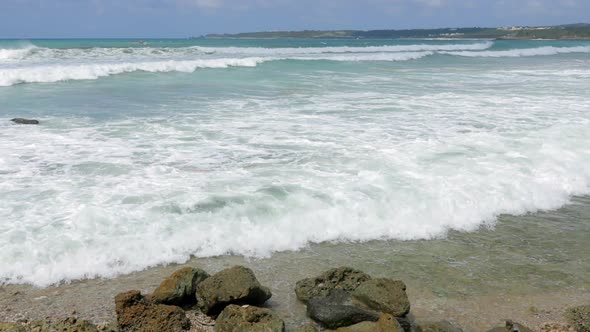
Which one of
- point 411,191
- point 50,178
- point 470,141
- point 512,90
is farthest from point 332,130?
point 512,90

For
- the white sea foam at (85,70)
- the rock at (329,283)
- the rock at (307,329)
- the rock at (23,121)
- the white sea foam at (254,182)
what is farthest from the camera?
the white sea foam at (85,70)

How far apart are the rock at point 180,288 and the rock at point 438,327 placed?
74.8 inches

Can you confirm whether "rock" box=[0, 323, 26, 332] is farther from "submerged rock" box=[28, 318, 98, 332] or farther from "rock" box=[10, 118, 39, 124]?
"rock" box=[10, 118, 39, 124]

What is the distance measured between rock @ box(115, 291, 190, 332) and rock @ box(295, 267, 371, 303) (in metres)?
1.02

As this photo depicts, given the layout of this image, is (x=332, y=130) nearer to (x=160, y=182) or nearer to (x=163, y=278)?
(x=160, y=182)

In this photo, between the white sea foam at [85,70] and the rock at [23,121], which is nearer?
the rock at [23,121]

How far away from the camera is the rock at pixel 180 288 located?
4434mm

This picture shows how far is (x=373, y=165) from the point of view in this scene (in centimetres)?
836

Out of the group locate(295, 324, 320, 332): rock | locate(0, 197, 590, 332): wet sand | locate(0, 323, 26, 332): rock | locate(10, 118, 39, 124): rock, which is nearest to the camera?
locate(0, 323, 26, 332): rock

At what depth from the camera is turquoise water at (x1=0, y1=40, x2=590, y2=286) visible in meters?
5.72

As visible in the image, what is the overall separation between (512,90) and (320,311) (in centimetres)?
1611

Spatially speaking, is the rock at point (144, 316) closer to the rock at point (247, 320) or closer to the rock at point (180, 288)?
the rock at point (180, 288)

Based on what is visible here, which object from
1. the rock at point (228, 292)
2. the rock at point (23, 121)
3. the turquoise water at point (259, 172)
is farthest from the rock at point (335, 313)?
the rock at point (23, 121)

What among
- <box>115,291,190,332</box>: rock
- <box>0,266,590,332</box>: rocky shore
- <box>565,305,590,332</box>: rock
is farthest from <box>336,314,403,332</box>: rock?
<box>565,305,590,332</box>: rock
